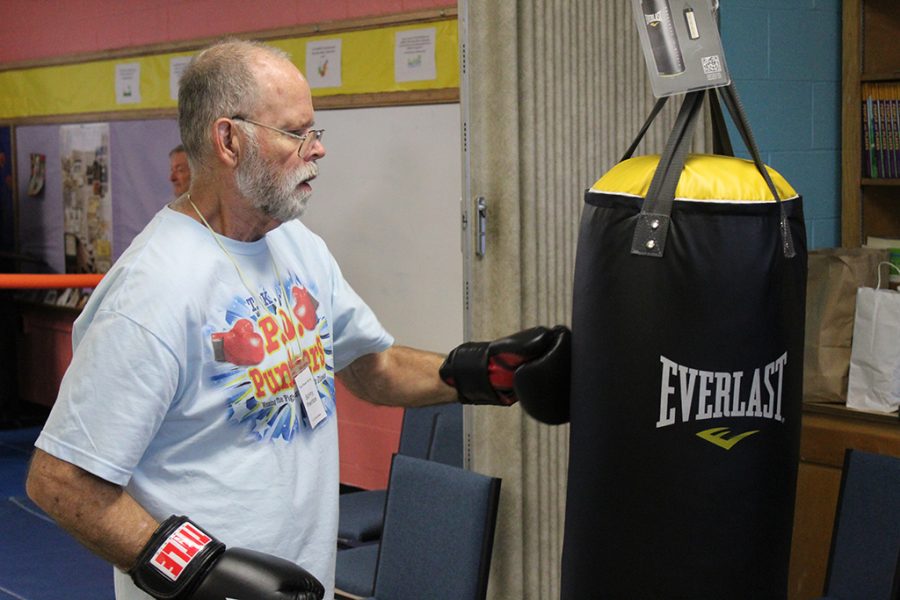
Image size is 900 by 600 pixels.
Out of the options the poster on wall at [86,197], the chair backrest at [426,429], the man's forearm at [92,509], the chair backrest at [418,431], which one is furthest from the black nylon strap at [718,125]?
the poster on wall at [86,197]

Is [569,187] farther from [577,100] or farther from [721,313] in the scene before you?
[721,313]

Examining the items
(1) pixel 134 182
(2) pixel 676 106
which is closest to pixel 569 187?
(2) pixel 676 106

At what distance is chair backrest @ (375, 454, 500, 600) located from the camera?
2.60 metres

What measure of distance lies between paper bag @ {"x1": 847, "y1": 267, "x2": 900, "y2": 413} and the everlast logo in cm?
180

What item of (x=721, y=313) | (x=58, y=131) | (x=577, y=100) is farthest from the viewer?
(x=58, y=131)

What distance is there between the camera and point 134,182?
6172mm

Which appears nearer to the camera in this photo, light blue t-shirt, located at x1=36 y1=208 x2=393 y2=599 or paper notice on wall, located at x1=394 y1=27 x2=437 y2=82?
light blue t-shirt, located at x1=36 y1=208 x2=393 y2=599

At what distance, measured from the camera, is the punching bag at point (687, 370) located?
1596 mm

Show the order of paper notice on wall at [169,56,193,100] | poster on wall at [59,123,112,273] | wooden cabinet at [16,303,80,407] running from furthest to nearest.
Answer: wooden cabinet at [16,303,80,407], poster on wall at [59,123,112,273], paper notice on wall at [169,56,193,100]

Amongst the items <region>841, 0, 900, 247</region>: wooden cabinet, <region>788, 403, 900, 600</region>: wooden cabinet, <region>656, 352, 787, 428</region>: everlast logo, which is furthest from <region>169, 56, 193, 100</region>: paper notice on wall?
<region>656, 352, 787, 428</region>: everlast logo

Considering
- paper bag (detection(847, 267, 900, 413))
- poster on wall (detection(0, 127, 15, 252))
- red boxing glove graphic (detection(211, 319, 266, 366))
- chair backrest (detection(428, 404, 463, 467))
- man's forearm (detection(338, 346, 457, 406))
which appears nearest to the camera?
red boxing glove graphic (detection(211, 319, 266, 366))

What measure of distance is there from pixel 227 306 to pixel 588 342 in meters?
0.55

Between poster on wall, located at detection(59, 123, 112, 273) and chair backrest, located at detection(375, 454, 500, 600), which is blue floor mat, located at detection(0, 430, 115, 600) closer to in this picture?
poster on wall, located at detection(59, 123, 112, 273)

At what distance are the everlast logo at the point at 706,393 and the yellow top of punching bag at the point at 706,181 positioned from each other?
238mm
